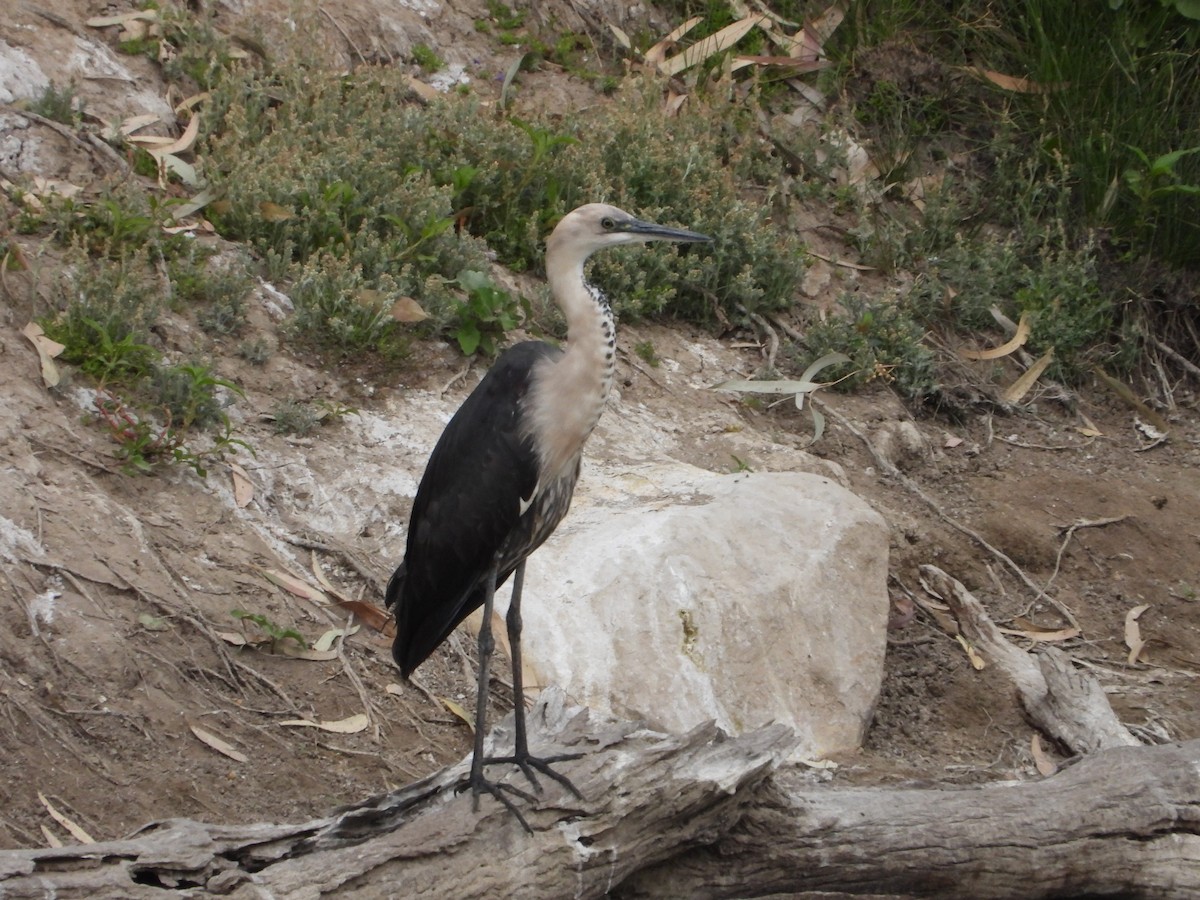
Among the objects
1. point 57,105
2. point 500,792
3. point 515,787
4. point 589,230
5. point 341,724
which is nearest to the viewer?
point 500,792

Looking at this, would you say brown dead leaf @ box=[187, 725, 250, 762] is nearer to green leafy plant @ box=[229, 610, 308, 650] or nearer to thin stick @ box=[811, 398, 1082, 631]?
green leafy plant @ box=[229, 610, 308, 650]

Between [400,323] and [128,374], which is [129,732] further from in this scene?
[400,323]

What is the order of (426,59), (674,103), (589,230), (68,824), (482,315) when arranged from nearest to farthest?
(68,824), (589,230), (482,315), (426,59), (674,103)

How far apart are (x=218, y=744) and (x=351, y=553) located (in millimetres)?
A: 1073

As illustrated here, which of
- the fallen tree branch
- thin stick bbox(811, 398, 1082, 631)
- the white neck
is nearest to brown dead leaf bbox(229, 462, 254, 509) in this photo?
the white neck

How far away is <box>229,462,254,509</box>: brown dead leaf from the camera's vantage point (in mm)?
5430

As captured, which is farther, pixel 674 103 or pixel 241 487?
pixel 674 103

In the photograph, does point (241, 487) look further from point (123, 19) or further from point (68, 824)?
point (123, 19)

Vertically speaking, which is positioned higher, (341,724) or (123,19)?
(123,19)

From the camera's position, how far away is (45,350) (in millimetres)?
5410

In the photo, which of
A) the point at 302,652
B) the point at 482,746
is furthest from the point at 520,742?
the point at 302,652

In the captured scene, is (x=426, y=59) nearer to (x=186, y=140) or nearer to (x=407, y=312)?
(x=186, y=140)

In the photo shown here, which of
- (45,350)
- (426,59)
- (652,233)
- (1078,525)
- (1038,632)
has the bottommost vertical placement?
(1038,632)

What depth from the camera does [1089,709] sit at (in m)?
5.21
